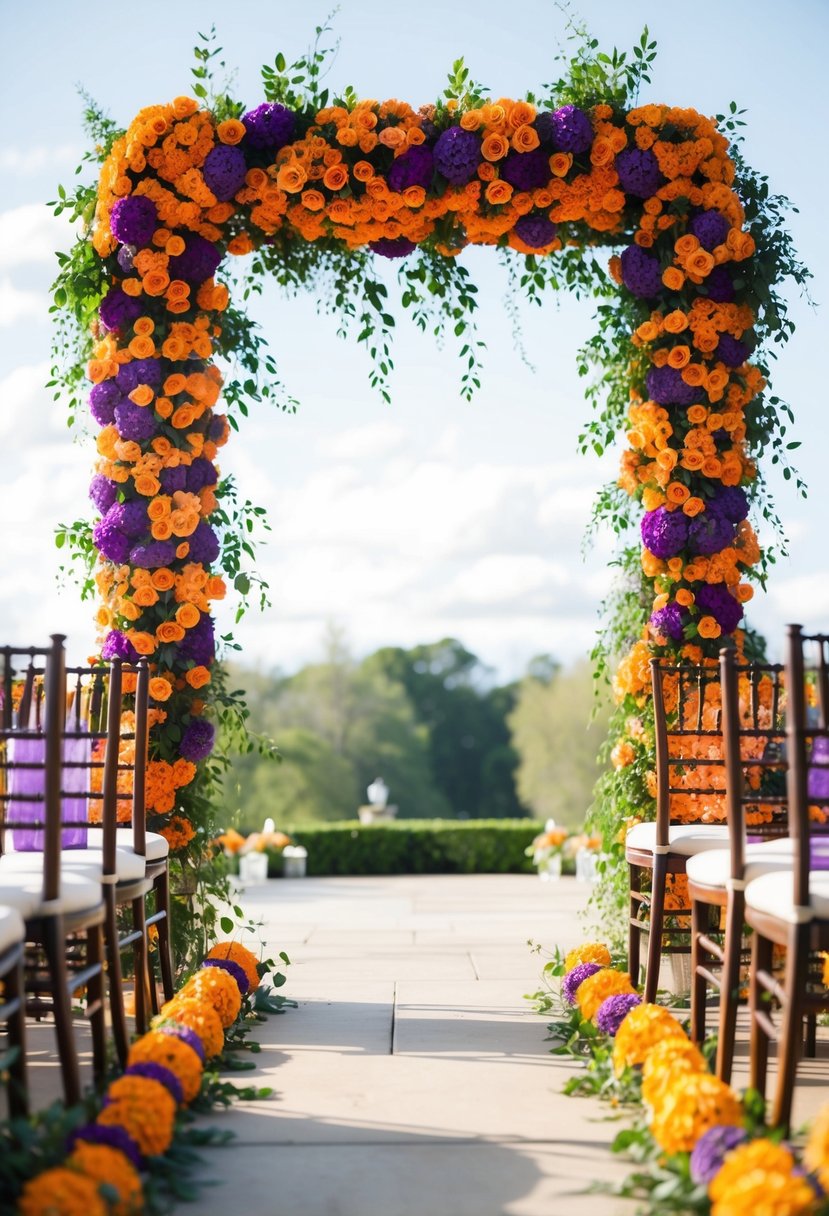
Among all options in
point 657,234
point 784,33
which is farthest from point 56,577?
point 784,33

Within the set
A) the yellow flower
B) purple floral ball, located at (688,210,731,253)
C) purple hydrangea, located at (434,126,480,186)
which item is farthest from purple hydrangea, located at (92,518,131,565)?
the yellow flower

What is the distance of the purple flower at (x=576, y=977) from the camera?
12.7 feet

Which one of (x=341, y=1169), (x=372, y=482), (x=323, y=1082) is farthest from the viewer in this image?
(x=372, y=482)

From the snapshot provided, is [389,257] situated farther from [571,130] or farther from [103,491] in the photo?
[103,491]

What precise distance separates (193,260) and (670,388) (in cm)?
173

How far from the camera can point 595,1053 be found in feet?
10.4

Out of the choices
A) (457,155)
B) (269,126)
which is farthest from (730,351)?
(269,126)

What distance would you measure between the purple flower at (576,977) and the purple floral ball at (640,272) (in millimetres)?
2334

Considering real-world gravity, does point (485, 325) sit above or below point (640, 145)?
below

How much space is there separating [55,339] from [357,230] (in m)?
1.20

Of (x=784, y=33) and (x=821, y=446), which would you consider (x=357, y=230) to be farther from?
(x=784, y=33)

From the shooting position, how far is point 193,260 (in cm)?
440

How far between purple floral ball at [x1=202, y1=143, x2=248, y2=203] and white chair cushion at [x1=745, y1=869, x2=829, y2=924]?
2953 mm

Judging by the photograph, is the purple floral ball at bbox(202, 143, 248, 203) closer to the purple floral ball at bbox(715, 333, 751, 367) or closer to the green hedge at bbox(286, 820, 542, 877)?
the purple floral ball at bbox(715, 333, 751, 367)
